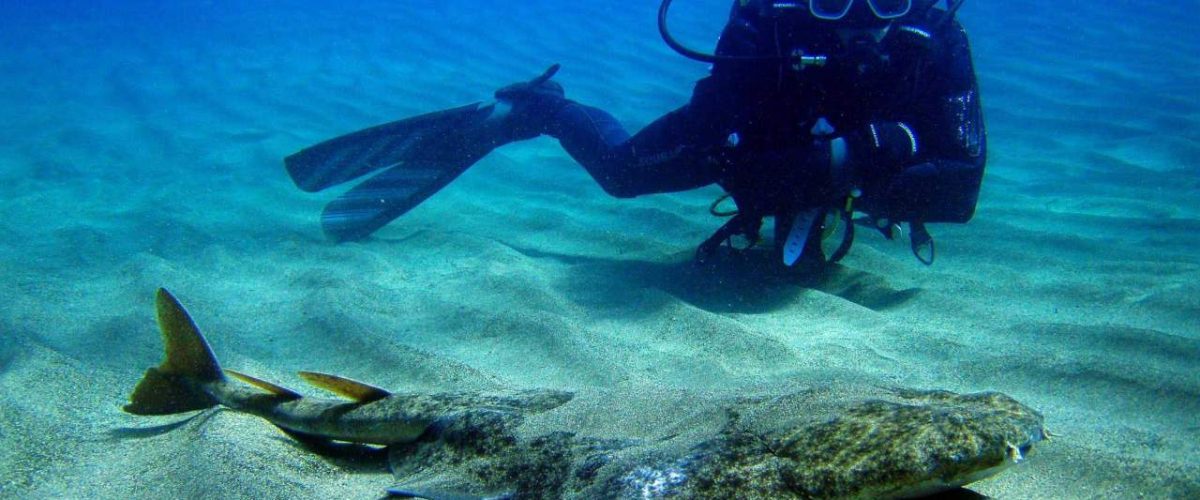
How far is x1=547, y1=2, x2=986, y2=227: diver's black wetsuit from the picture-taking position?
4.45m

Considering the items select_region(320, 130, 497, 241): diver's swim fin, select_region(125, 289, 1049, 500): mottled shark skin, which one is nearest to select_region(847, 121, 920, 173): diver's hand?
select_region(125, 289, 1049, 500): mottled shark skin

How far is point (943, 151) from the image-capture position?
16.0 ft

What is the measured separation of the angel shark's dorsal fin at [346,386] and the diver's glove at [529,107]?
4.60 meters

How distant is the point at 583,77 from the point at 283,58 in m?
8.91

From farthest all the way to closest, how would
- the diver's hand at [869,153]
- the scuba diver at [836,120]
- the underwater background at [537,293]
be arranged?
1. the scuba diver at [836,120]
2. the diver's hand at [869,153]
3. the underwater background at [537,293]

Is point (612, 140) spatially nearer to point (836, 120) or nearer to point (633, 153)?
point (633, 153)

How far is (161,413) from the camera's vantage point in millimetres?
2926

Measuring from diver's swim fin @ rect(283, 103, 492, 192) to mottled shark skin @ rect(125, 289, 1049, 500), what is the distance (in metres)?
3.47

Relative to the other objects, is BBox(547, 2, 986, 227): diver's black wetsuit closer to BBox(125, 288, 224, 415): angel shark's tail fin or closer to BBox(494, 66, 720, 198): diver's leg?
BBox(494, 66, 720, 198): diver's leg

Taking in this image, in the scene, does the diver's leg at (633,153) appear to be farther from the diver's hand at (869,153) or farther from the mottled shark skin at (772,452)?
the mottled shark skin at (772,452)

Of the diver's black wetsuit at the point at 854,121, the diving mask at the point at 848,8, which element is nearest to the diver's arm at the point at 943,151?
the diver's black wetsuit at the point at 854,121

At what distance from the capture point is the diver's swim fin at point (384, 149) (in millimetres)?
6180

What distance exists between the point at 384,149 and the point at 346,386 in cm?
441

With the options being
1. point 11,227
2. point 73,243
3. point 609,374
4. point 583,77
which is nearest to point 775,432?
point 609,374
